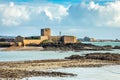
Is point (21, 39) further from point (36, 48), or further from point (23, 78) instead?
point (23, 78)

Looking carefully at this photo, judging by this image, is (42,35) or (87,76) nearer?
(87,76)

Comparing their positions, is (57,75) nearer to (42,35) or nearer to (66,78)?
(66,78)

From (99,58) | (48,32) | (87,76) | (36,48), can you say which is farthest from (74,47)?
(87,76)

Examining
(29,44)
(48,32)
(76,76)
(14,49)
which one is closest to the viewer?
(76,76)

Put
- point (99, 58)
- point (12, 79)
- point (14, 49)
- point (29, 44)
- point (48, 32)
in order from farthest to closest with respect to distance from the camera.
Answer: point (48, 32), point (29, 44), point (14, 49), point (99, 58), point (12, 79)

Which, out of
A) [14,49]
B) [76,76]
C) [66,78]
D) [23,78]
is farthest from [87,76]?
[14,49]

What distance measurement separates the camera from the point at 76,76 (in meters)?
27.7

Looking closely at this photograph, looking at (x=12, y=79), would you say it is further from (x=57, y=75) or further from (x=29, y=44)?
(x=29, y=44)

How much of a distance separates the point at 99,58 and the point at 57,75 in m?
19.8

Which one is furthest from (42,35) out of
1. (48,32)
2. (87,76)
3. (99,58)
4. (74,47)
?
(87,76)

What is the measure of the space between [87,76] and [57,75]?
259cm

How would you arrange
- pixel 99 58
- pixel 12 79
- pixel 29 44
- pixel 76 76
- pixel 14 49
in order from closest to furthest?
pixel 12 79
pixel 76 76
pixel 99 58
pixel 14 49
pixel 29 44

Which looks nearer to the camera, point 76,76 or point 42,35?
point 76,76

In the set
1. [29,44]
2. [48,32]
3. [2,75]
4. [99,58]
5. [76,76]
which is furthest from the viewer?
[48,32]
